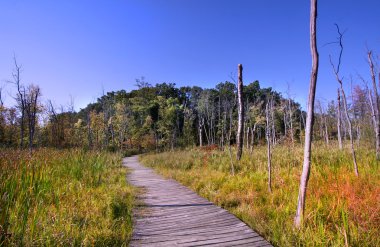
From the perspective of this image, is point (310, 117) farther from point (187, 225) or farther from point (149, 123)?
point (149, 123)

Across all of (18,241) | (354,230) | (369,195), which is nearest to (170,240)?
(18,241)

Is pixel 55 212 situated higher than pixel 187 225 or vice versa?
pixel 55 212

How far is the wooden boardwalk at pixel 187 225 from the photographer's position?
320 centimetres

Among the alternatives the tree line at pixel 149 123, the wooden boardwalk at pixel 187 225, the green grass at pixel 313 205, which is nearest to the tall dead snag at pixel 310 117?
the green grass at pixel 313 205

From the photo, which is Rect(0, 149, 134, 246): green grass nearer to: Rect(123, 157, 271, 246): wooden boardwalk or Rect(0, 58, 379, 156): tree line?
Rect(123, 157, 271, 246): wooden boardwalk

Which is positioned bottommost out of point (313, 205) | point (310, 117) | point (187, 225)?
point (187, 225)

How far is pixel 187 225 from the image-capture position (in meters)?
3.82

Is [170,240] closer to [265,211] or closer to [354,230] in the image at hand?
[265,211]

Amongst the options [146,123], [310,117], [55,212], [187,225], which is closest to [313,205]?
[310,117]

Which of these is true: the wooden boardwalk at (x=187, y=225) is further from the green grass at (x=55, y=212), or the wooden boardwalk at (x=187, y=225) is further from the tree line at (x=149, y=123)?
the tree line at (x=149, y=123)

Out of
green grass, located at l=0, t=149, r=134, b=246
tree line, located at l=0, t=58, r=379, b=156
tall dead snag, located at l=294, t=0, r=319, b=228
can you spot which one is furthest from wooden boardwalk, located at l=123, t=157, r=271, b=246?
tree line, located at l=0, t=58, r=379, b=156

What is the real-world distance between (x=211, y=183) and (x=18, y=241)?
5160mm

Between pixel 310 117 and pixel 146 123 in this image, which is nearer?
pixel 310 117

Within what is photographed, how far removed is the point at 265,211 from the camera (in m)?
4.37
